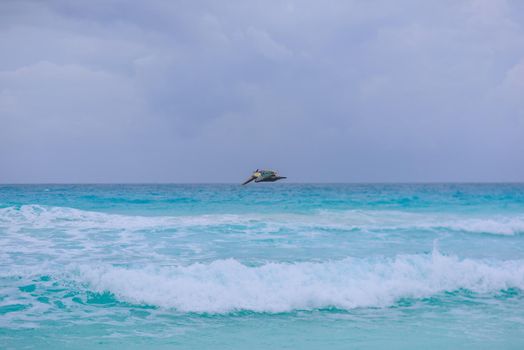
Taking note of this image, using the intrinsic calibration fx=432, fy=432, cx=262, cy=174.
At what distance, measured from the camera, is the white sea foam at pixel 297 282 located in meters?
8.07

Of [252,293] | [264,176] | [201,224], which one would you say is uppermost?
[264,176]

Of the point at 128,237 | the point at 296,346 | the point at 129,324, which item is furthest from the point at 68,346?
the point at 128,237

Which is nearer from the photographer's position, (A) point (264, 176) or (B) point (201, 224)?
(A) point (264, 176)

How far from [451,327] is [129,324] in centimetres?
522

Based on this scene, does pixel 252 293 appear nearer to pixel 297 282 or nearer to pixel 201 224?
pixel 297 282

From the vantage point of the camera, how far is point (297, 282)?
29.3 feet

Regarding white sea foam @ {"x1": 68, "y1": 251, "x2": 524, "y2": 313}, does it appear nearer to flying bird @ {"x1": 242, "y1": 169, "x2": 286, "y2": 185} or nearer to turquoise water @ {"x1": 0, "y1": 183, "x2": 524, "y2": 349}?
turquoise water @ {"x1": 0, "y1": 183, "x2": 524, "y2": 349}

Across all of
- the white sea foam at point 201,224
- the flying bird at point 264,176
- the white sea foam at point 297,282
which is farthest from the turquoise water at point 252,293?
the flying bird at point 264,176

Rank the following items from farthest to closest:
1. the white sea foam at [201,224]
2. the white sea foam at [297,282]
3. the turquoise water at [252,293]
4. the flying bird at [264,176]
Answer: the white sea foam at [201,224] → the white sea foam at [297,282] → the turquoise water at [252,293] → the flying bird at [264,176]

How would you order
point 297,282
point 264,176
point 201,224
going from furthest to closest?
point 201,224
point 297,282
point 264,176

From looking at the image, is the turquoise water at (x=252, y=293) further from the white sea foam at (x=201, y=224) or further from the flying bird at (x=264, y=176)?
the flying bird at (x=264, y=176)

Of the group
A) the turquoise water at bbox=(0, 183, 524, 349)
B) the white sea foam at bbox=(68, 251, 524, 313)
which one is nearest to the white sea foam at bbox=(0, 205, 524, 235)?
the turquoise water at bbox=(0, 183, 524, 349)

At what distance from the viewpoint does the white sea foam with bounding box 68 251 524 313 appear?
8.07 metres

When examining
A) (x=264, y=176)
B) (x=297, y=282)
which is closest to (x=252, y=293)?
(x=297, y=282)
